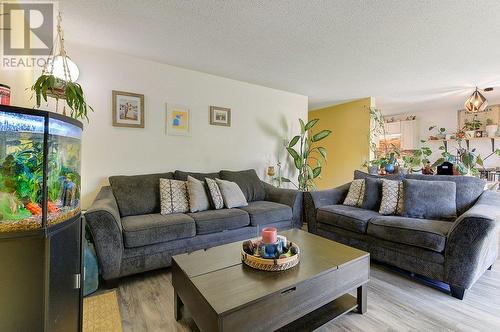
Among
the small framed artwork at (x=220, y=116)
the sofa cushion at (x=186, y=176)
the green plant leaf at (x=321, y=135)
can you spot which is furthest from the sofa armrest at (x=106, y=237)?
the green plant leaf at (x=321, y=135)

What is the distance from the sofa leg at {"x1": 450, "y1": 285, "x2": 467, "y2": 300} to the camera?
175 centimetres

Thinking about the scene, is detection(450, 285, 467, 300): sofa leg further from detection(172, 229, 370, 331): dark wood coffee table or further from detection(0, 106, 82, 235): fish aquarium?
detection(0, 106, 82, 235): fish aquarium

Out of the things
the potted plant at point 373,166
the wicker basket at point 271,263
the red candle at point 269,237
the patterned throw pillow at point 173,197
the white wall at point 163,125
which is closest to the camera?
the wicker basket at point 271,263

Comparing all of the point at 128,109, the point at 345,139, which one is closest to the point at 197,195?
the point at 128,109

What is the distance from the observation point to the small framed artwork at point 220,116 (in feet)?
11.3

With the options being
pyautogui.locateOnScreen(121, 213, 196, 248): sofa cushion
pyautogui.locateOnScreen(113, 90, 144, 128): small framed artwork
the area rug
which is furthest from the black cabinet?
pyautogui.locateOnScreen(113, 90, 144, 128): small framed artwork

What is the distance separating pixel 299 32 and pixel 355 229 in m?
2.06

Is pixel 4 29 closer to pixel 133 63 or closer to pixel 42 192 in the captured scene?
pixel 133 63

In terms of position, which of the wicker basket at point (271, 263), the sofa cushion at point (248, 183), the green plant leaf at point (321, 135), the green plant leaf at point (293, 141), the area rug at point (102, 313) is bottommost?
the area rug at point (102, 313)

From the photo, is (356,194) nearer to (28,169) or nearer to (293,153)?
(293,153)

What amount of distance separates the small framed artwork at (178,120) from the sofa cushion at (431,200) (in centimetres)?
276

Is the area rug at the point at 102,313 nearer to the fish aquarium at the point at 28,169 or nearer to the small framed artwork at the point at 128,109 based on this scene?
the fish aquarium at the point at 28,169

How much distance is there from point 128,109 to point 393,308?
3.24m

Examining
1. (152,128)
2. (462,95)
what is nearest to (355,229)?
(152,128)
